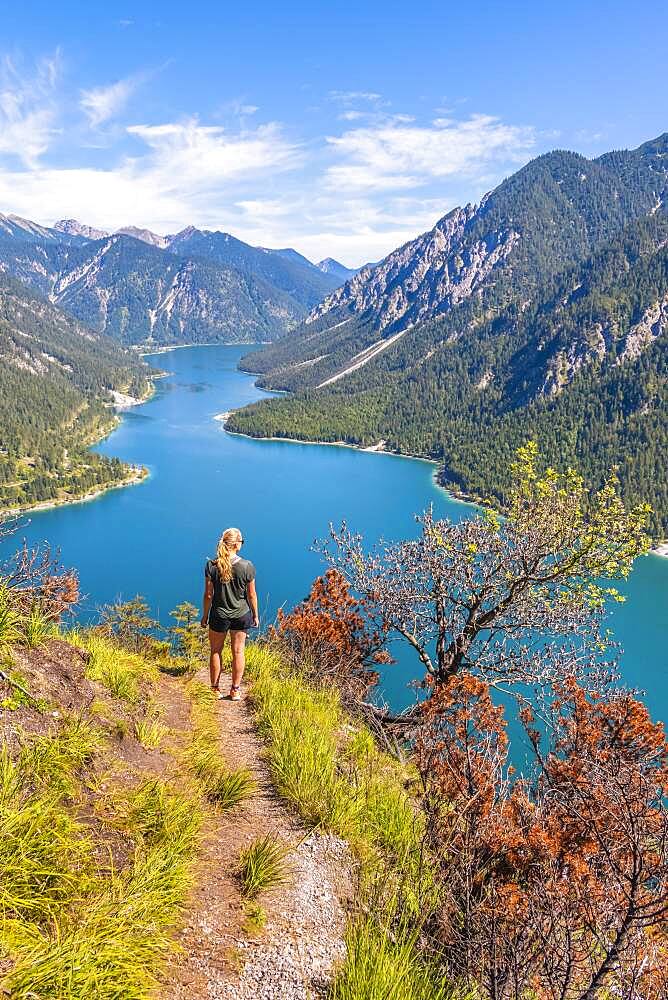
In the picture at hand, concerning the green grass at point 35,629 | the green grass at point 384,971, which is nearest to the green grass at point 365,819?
the green grass at point 384,971

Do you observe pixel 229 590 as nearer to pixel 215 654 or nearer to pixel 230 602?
pixel 230 602

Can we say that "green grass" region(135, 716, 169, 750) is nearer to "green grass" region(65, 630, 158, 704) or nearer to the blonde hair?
"green grass" region(65, 630, 158, 704)

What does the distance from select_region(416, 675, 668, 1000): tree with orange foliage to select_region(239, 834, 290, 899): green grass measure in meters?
1.28

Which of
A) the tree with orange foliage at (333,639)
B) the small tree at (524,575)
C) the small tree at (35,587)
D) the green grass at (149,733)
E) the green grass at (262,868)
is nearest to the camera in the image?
the green grass at (262,868)

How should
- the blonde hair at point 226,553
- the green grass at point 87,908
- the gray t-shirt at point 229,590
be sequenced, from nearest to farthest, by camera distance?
the green grass at point 87,908 < the blonde hair at point 226,553 < the gray t-shirt at point 229,590

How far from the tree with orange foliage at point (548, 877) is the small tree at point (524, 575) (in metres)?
4.63

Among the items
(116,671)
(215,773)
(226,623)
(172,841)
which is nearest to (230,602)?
(226,623)

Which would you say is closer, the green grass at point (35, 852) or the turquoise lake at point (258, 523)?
the green grass at point (35, 852)

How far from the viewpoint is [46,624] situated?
23.8ft

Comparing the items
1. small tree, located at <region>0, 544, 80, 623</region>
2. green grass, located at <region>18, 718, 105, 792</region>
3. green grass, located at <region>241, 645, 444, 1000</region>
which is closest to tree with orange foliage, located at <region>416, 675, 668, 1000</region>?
green grass, located at <region>241, 645, 444, 1000</region>

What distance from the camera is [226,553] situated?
8.22 m

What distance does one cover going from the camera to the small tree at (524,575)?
11.8 metres

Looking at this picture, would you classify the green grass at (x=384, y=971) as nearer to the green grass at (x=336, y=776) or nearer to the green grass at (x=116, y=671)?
the green grass at (x=336, y=776)

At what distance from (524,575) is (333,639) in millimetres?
5126
